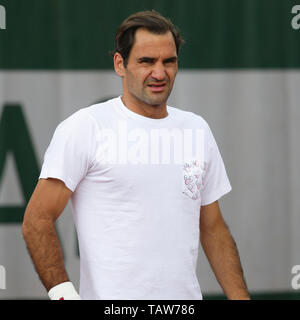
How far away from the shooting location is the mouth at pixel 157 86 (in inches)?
76.9

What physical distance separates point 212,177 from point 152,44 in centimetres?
51

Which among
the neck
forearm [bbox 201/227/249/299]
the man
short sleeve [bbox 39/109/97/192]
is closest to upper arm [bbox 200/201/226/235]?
forearm [bbox 201/227/249/299]

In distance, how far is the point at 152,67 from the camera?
196 centimetres

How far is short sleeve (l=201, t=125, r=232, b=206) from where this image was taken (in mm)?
2121

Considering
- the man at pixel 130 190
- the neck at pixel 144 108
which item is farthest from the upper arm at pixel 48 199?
the neck at pixel 144 108

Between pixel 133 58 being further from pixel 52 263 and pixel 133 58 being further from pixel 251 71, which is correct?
pixel 251 71

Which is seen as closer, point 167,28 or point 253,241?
point 167,28

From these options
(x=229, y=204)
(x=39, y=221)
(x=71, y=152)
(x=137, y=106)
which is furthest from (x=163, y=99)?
(x=229, y=204)

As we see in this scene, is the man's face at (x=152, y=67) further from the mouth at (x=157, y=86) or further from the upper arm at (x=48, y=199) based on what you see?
the upper arm at (x=48, y=199)

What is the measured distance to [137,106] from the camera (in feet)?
6.59

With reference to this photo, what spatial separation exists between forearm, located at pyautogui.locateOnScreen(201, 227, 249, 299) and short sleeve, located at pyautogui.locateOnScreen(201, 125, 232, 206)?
0.13 metres

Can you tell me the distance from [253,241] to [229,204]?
0.26 metres

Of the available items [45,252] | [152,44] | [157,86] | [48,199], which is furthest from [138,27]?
[45,252]

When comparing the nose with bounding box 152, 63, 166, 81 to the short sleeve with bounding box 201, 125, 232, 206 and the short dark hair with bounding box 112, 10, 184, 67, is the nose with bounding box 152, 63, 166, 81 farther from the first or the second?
the short sleeve with bounding box 201, 125, 232, 206
